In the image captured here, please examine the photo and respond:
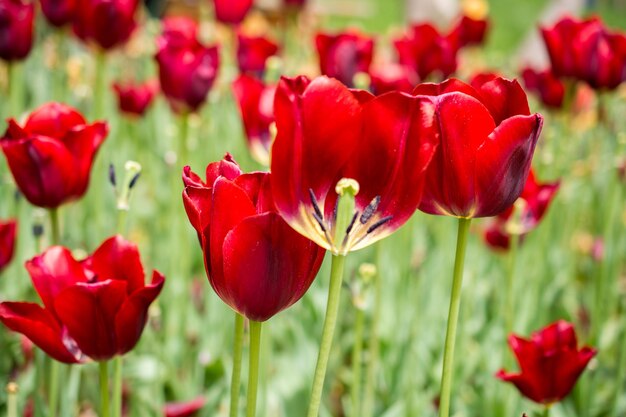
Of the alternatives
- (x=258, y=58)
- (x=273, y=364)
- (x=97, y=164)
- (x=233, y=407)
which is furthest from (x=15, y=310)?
(x=258, y=58)

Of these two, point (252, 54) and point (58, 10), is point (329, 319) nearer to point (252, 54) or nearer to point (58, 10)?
point (58, 10)

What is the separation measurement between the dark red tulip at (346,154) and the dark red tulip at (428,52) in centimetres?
151

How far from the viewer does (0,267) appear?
1344mm

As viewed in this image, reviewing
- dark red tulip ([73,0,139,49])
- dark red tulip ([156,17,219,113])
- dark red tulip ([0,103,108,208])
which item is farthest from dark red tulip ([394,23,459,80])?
dark red tulip ([0,103,108,208])

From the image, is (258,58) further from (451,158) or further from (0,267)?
(451,158)

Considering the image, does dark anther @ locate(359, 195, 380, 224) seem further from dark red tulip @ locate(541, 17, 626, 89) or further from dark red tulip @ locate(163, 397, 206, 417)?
dark red tulip @ locate(541, 17, 626, 89)

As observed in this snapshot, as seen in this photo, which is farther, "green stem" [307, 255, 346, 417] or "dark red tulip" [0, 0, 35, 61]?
"dark red tulip" [0, 0, 35, 61]

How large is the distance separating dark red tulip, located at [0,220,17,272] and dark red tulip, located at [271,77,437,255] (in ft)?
2.57

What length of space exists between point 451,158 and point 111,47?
1.43m

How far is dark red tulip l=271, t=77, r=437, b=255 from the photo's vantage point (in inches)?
26.9

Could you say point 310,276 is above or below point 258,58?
below

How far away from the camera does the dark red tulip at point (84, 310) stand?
34.2 inches

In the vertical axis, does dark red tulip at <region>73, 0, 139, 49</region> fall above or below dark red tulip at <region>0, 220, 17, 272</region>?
above

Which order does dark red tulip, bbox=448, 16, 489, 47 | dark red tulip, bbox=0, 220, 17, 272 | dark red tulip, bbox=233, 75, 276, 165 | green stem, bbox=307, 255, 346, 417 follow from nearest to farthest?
green stem, bbox=307, 255, 346, 417
dark red tulip, bbox=0, 220, 17, 272
dark red tulip, bbox=233, 75, 276, 165
dark red tulip, bbox=448, 16, 489, 47
